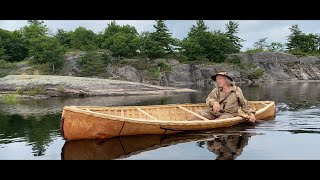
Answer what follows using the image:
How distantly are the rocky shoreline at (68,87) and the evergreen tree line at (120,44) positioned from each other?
20.9m

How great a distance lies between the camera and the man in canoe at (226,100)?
14.2m

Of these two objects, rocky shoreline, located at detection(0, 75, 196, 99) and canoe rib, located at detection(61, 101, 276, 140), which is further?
rocky shoreline, located at detection(0, 75, 196, 99)

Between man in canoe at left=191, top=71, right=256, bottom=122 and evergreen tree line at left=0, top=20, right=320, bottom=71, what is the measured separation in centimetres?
5180

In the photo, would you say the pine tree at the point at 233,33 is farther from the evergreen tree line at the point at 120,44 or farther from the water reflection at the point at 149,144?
the water reflection at the point at 149,144

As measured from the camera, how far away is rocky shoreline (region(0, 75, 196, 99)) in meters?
39.5

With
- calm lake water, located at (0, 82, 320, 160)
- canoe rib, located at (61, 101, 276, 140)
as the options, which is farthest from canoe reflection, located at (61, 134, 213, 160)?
canoe rib, located at (61, 101, 276, 140)

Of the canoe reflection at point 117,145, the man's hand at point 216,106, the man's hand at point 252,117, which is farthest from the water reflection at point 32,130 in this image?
the man's hand at point 252,117

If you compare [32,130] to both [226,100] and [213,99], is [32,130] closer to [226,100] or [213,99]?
[213,99]

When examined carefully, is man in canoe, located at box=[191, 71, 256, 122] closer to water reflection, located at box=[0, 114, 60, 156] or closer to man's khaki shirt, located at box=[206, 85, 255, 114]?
man's khaki shirt, located at box=[206, 85, 255, 114]

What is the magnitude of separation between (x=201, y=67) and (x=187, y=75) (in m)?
3.51

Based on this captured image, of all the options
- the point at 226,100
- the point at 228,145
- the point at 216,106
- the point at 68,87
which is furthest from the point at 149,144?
the point at 68,87

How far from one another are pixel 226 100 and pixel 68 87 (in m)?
29.3

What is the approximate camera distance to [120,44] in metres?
71.6
